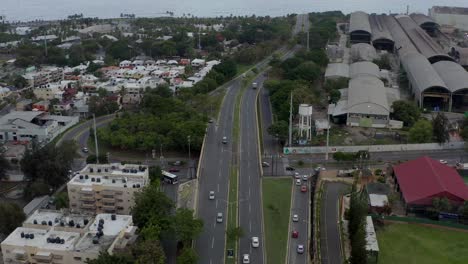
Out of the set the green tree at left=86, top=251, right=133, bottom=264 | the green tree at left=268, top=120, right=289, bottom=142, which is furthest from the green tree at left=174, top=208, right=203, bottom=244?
the green tree at left=268, top=120, right=289, bottom=142

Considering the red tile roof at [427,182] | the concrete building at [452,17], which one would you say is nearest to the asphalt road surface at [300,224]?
the red tile roof at [427,182]

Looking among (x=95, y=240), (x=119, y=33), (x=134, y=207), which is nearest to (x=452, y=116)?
(x=134, y=207)

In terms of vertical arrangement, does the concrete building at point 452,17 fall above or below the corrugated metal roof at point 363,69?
above

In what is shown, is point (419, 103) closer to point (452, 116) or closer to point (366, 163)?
point (452, 116)

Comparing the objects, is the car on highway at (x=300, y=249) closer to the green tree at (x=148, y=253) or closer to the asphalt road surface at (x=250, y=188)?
the asphalt road surface at (x=250, y=188)

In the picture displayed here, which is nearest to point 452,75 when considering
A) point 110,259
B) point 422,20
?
point 110,259

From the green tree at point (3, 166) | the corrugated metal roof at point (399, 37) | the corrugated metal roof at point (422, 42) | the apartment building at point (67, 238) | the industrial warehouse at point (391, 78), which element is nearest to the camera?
the apartment building at point (67, 238)
